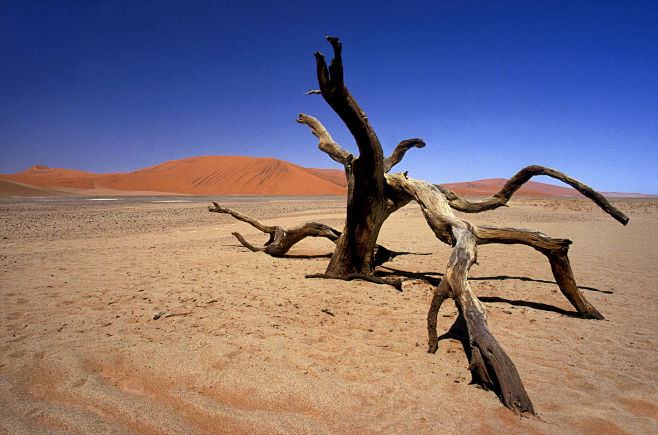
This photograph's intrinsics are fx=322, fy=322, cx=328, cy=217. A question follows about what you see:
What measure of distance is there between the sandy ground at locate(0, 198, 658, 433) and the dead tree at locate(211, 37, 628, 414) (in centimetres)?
21

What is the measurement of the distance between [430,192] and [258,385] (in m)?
3.25

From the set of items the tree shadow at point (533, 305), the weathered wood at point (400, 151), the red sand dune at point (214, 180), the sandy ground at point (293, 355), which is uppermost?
the red sand dune at point (214, 180)

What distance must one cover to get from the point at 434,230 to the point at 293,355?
2.35 metres

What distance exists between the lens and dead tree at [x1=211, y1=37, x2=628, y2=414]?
229 cm

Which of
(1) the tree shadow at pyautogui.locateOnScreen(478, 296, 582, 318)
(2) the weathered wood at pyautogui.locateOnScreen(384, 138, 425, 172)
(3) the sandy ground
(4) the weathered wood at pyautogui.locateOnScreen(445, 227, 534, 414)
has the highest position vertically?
(2) the weathered wood at pyautogui.locateOnScreen(384, 138, 425, 172)

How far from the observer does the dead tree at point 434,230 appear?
229cm

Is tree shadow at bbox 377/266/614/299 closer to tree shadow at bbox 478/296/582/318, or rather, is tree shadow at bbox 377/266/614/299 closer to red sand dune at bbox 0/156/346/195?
tree shadow at bbox 478/296/582/318

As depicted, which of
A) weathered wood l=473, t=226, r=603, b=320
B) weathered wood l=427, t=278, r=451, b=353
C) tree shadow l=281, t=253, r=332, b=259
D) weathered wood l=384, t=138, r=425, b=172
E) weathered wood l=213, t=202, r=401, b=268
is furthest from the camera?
tree shadow l=281, t=253, r=332, b=259

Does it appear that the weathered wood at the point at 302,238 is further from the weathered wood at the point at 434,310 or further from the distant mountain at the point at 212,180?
the distant mountain at the point at 212,180

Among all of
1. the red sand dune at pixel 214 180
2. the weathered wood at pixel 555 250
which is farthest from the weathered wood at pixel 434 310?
the red sand dune at pixel 214 180

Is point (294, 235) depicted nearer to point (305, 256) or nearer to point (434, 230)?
point (305, 256)

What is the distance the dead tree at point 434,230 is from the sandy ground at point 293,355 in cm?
21

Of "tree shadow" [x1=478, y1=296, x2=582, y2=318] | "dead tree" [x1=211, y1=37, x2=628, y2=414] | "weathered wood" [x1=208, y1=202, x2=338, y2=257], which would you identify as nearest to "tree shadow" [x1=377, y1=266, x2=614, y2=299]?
"dead tree" [x1=211, y1=37, x2=628, y2=414]

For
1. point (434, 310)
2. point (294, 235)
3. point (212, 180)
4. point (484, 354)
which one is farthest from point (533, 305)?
point (212, 180)
